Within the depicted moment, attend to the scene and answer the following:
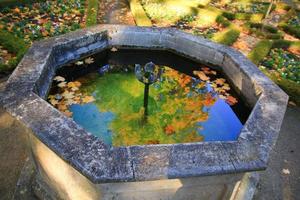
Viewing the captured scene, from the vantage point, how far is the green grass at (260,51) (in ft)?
21.4

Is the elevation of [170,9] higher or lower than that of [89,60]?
lower

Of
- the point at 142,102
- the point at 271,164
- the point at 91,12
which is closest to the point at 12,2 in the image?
the point at 91,12

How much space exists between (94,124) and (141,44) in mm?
1860

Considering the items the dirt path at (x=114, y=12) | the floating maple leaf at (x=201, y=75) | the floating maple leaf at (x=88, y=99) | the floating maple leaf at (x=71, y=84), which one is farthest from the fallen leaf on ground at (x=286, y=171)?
the dirt path at (x=114, y=12)

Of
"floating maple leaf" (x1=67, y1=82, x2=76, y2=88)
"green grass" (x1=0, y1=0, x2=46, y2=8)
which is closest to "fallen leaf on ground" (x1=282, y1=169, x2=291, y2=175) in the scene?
"floating maple leaf" (x1=67, y1=82, x2=76, y2=88)

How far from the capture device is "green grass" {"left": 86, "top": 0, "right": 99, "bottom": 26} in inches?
295

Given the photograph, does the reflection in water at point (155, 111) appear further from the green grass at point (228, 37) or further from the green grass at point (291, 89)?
the green grass at point (228, 37)

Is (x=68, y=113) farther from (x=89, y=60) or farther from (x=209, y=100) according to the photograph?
(x=209, y=100)

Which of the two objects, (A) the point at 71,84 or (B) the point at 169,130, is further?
(A) the point at 71,84

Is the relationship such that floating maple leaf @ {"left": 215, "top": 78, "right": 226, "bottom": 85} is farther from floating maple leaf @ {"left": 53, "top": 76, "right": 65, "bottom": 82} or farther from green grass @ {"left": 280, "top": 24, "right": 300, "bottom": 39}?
green grass @ {"left": 280, "top": 24, "right": 300, "bottom": 39}

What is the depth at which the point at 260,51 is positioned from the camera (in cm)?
682

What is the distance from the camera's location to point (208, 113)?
11.8 feet

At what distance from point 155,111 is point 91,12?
5.57 meters

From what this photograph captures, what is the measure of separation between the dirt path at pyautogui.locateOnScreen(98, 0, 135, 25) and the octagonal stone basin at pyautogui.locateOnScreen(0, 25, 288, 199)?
198 inches
